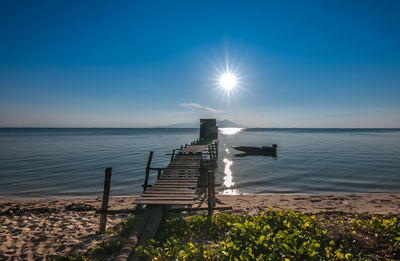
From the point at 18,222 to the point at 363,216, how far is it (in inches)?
577

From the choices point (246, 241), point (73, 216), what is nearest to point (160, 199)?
point (246, 241)

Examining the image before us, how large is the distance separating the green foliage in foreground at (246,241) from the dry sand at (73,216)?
2754mm

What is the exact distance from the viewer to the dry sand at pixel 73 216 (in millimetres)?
6316

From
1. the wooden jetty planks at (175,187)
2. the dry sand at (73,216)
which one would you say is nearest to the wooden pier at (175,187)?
the wooden jetty planks at (175,187)

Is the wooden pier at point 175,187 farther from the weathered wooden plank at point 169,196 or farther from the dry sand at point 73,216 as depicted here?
the dry sand at point 73,216

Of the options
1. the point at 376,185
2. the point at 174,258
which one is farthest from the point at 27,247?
the point at 376,185

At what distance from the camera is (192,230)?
6637 millimetres

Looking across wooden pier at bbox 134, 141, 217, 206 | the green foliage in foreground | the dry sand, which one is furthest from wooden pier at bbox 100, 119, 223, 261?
the dry sand

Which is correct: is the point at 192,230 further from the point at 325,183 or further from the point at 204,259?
the point at 325,183

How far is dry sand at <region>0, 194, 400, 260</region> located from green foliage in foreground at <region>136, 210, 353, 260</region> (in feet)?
9.03

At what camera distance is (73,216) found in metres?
9.22

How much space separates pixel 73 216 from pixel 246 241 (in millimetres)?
8433

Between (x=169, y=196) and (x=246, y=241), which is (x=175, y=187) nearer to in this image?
(x=169, y=196)

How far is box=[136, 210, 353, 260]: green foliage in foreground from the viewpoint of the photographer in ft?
14.1
